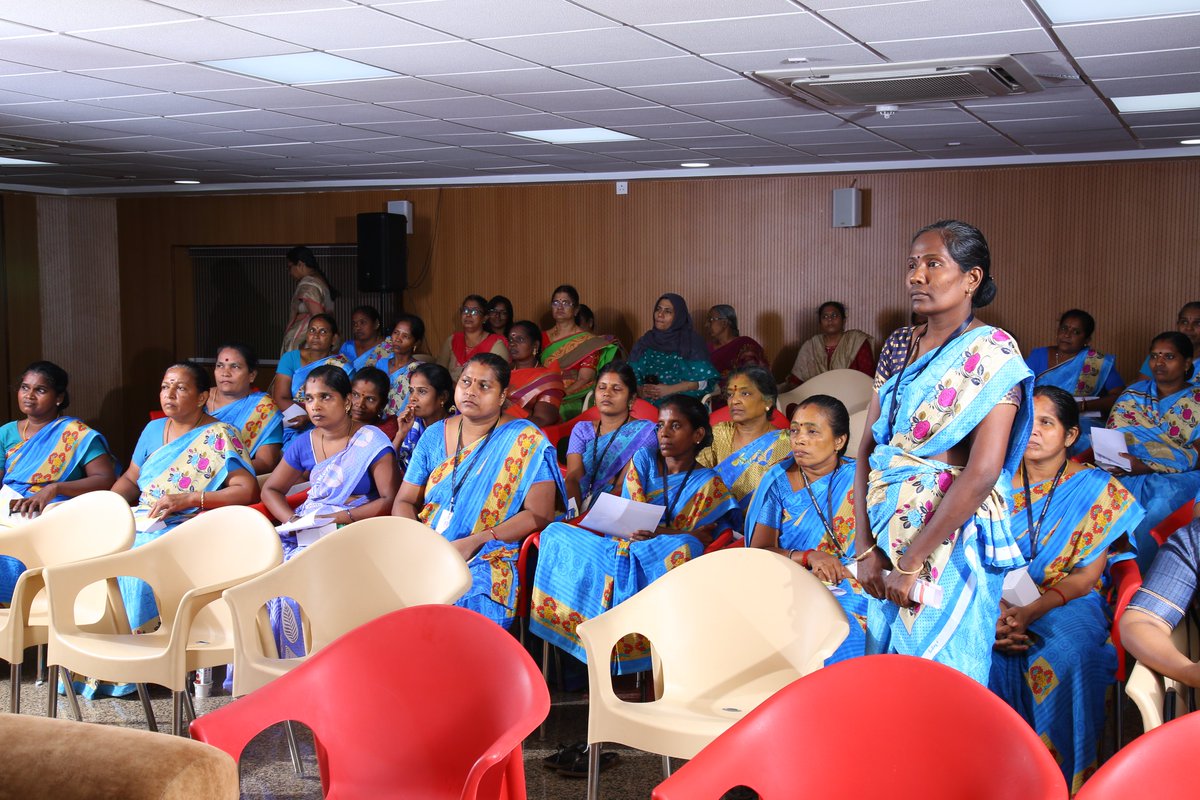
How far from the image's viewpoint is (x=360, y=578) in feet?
10.5

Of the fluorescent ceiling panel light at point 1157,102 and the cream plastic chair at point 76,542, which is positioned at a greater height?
the fluorescent ceiling panel light at point 1157,102

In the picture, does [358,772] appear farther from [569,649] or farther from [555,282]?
[555,282]

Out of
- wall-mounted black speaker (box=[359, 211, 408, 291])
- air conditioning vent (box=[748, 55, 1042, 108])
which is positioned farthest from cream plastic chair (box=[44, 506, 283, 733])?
wall-mounted black speaker (box=[359, 211, 408, 291])

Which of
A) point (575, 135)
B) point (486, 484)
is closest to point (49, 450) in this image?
point (486, 484)

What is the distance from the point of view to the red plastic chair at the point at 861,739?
1.83 m

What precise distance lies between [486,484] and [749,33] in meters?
1.78

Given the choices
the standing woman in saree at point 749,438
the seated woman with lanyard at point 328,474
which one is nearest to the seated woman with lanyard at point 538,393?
the seated woman with lanyard at point 328,474

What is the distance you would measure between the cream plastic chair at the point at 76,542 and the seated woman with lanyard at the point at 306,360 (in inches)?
116

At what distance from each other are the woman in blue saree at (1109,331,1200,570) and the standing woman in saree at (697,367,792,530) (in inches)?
54.2

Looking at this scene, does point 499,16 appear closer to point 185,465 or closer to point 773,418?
point 185,465

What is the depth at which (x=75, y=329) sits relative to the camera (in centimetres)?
1052

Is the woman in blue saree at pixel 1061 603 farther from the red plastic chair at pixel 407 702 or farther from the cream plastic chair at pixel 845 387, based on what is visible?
the cream plastic chair at pixel 845 387

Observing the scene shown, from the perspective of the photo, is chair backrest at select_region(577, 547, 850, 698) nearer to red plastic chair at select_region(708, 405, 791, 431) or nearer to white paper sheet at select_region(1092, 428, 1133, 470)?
red plastic chair at select_region(708, 405, 791, 431)

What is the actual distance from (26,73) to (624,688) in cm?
339
